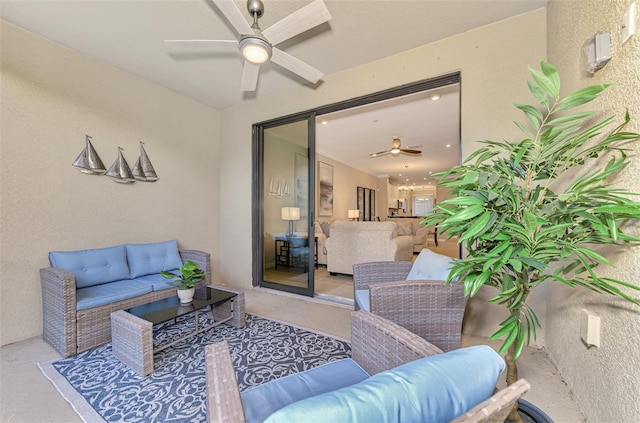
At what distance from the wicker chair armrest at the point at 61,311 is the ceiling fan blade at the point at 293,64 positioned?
2.51 m

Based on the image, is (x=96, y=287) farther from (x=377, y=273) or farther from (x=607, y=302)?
(x=607, y=302)

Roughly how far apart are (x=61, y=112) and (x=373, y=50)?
3.32 m

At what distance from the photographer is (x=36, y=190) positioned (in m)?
2.48

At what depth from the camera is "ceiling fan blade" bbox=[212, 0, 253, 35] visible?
66.2 inches

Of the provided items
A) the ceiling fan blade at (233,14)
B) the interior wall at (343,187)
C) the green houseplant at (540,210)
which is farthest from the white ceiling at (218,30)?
the interior wall at (343,187)

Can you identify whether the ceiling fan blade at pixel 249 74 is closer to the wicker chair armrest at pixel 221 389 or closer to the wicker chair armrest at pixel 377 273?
the wicker chair armrest at pixel 377 273

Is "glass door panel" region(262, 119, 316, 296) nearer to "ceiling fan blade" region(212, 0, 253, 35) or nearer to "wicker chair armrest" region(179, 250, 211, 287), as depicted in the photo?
"wicker chair armrest" region(179, 250, 211, 287)

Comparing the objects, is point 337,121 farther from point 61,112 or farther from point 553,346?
point 553,346

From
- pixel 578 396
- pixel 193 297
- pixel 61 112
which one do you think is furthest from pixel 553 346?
pixel 61 112

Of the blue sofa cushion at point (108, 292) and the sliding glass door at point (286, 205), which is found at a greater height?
the sliding glass door at point (286, 205)

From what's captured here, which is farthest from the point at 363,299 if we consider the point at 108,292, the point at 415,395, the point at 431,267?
the point at 108,292

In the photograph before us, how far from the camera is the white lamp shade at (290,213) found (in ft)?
12.2

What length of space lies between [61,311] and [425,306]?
2862 millimetres

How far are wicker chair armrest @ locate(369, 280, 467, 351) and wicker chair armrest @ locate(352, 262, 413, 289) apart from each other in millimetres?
598
